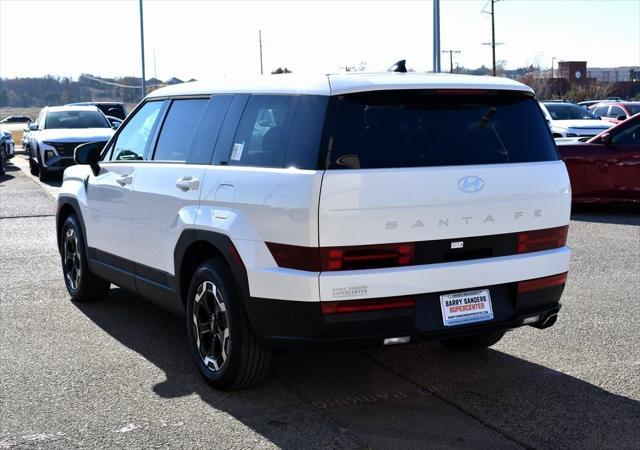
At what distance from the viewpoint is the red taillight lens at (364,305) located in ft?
14.8

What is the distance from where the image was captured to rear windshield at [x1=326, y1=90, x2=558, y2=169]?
15.1ft

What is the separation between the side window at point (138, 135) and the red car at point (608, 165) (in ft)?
27.3

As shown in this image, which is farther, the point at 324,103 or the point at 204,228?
the point at 204,228

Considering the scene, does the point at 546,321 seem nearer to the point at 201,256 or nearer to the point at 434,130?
the point at 434,130

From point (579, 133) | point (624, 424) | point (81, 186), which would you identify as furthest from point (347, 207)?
point (579, 133)

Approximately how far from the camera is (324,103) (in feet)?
15.1

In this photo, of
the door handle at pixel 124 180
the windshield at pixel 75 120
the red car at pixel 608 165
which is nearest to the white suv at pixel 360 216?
the door handle at pixel 124 180

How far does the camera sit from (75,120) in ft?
73.5

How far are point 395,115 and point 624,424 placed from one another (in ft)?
6.66

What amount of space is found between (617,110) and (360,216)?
26538 mm

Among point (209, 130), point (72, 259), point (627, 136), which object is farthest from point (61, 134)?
point (209, 130)

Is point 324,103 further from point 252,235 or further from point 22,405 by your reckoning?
point 22,405

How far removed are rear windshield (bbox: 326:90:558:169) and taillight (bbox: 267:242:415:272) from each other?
0.43 meters

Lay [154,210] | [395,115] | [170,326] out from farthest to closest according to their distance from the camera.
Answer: [170,326], [154,210], [395,115]
